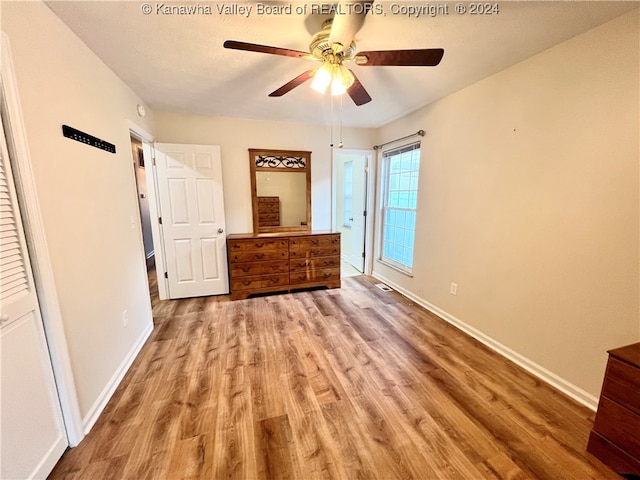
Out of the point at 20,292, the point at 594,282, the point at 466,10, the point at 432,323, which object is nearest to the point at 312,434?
the point at 20,292

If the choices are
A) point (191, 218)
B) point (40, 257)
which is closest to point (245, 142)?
Answer: point (191, 218)

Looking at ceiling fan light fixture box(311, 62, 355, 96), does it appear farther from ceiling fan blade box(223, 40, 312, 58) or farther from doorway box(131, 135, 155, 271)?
doorway box(131, 135, 155, 271)

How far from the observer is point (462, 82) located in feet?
7.59

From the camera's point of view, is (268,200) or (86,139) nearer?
(86,139)

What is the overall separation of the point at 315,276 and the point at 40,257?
2743mm

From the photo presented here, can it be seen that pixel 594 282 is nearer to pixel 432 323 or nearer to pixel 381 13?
pixel 432 323

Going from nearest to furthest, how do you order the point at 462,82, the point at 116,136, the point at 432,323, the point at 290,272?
the point at 116,136, the point at 462,82, the point at 432,323, the point at 290,272

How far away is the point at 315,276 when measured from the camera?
3.64 metres

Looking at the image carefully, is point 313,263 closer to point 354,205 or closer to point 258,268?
point 258,268

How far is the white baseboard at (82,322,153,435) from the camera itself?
153 cm

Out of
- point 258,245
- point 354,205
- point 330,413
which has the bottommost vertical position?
point 330,413

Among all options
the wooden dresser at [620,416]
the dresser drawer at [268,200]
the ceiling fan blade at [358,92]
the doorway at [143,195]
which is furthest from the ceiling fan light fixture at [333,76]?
the doorway at [143,195]

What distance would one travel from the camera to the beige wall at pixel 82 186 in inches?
50.1

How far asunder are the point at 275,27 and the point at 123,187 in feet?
5.67
